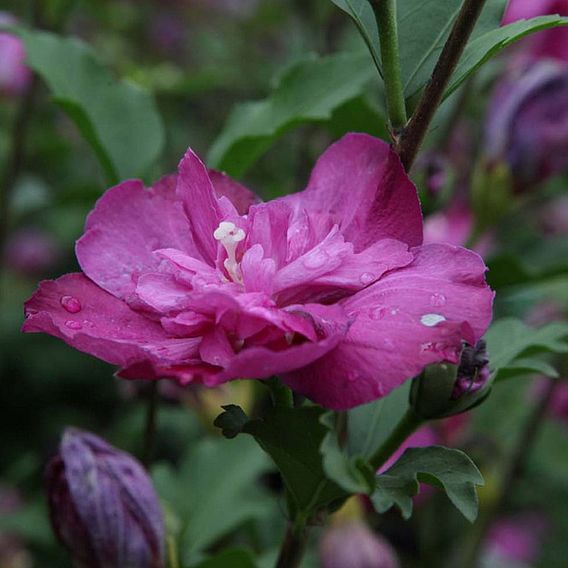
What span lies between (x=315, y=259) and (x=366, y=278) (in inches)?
1.2

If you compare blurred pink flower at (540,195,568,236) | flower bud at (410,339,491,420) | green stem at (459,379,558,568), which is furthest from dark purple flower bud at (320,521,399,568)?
blurred pink flower at (540,195,568,236)

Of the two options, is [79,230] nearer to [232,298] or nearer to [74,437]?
[74,437]

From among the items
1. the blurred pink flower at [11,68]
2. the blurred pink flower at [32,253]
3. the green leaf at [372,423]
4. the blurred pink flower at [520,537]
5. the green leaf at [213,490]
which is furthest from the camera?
the blurred pink flower at [32,253]

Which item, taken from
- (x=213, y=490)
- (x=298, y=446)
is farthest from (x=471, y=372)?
(x=213, y=490)

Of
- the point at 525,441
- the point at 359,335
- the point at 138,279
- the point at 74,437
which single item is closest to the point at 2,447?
the point at 525,441

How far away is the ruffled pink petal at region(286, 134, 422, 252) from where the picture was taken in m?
0.57

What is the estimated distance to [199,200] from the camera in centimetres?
58

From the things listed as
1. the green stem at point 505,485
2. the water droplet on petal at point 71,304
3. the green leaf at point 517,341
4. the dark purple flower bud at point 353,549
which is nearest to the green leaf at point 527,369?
the green leaf at point 517,341

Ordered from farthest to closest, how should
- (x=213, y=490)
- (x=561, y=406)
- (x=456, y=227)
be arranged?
1. (x=561, y=406)
2. (x=456, y=227)
3. (x=213, y=490)

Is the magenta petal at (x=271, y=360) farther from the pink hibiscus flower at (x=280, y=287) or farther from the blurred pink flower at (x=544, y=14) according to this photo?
the blurred pink flower at (x=544, y=14)

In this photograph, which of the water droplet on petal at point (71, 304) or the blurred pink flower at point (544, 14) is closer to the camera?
the water droplet on petal at point (71, 304)

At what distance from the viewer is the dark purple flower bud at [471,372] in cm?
58

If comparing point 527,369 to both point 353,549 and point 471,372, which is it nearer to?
point 471,372

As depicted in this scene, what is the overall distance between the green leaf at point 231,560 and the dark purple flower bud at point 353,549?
31 cm
